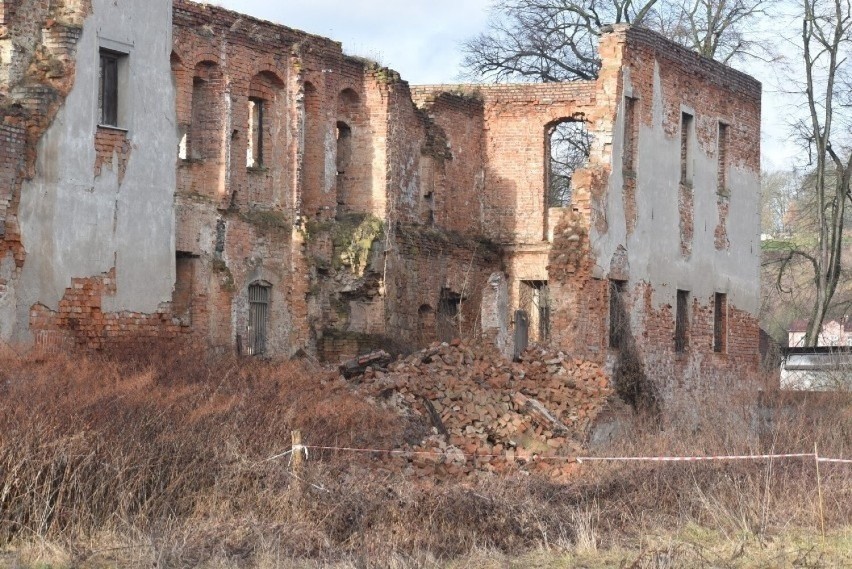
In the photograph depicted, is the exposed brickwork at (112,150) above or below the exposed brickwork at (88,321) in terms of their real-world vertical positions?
above

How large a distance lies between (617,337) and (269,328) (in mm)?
5962

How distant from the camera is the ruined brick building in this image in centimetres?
1928

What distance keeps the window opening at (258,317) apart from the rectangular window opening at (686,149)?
853cm

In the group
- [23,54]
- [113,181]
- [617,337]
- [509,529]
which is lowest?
[509,529]

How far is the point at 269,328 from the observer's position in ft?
79.4

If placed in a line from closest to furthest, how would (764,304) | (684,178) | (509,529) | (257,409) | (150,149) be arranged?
(509,529) < (257,409) < (150,149) < (684,178) < (764,304)

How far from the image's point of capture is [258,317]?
24016 millimetres

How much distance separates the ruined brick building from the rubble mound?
5.26 feet

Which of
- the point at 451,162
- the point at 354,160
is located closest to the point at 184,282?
the point at 354,160

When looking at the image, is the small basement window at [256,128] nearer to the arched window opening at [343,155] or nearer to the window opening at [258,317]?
the window opening at [258,317]

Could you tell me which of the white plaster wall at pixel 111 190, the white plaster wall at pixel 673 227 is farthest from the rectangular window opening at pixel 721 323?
the white plaster wall at pixel 111 190

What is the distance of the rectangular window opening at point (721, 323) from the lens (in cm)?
2959

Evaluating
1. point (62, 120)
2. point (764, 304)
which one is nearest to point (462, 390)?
point (62, 120)

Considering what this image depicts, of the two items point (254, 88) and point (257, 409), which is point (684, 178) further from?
point (257, 409)
